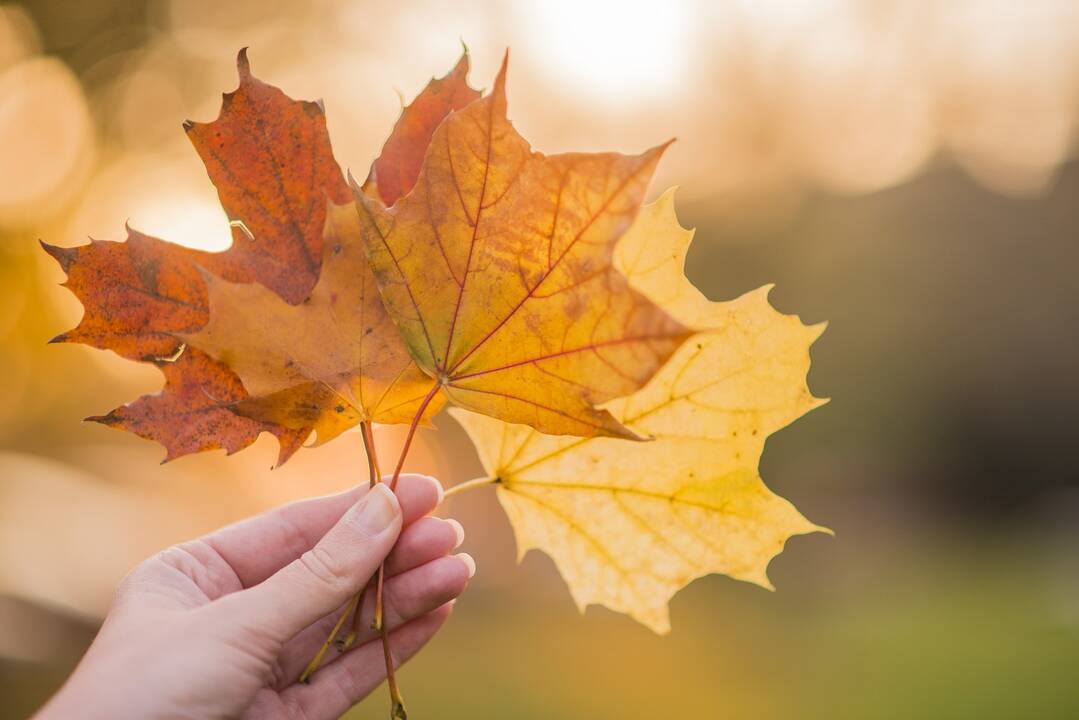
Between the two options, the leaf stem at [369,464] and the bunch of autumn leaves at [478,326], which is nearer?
the bunch of autumn leaves at [478,326]

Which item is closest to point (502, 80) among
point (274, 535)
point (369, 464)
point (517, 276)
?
point (517, 276)

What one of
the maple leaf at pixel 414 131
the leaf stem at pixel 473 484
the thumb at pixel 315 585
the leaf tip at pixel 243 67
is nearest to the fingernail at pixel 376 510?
the thumb at pixel 315 585

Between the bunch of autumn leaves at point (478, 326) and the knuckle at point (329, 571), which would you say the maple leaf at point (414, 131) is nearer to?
the bunch of autumn leaves at point (478, 326)

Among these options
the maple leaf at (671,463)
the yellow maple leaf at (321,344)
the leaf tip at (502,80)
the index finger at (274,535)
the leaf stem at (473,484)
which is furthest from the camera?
the index finger at (274,535)

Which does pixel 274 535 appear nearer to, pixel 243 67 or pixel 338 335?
pixel 338 335

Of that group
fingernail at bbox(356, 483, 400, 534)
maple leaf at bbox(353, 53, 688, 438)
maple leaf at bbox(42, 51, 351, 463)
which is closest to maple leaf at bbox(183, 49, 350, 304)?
maple leaf at bbox(42, 51, 351, 463)

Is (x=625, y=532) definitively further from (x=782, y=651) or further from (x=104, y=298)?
(x=782, y=651)

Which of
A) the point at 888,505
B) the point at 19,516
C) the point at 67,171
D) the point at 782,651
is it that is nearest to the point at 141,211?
the point at 67,171
